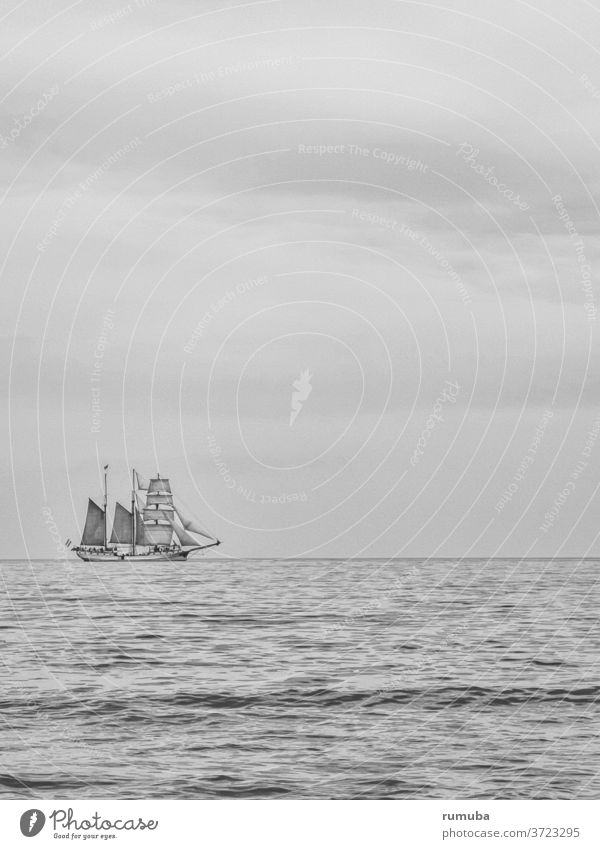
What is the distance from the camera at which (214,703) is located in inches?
1652

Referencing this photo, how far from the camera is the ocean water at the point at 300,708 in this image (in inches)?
1206

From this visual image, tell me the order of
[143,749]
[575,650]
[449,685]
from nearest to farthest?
[143,749]
[449,685]
[575,650]

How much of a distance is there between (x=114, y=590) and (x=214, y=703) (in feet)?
344

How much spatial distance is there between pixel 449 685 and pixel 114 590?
101587mm

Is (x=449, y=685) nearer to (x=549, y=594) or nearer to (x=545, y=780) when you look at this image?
(x=545, y=780)

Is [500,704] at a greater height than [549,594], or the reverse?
[549,594]

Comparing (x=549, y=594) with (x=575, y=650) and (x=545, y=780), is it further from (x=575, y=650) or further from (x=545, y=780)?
(x=545, y=780)

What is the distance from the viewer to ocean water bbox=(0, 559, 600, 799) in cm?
3064

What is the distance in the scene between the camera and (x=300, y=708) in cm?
4156

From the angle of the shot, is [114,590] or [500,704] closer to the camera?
[500,704]

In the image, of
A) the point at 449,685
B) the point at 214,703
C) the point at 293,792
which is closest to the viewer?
the point at 293,792
